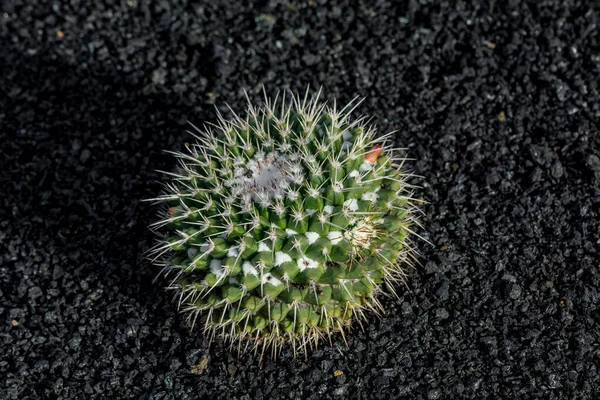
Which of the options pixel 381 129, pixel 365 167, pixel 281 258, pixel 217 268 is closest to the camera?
pixel 281 258

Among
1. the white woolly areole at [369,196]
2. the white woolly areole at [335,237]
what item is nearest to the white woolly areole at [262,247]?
the white woolly areole at [335,237]

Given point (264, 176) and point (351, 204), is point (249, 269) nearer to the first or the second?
point (264, 176)

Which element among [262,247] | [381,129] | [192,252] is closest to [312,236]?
[262,247]

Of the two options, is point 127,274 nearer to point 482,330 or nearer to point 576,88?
point 482,330

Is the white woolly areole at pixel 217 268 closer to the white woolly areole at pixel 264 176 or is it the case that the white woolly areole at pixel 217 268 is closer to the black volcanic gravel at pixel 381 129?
the white woolly areole at pixel 264 176

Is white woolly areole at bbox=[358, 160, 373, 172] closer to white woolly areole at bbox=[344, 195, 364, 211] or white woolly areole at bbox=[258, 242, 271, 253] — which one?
white woolly areole at bbox=[344, 195, 364, 211]

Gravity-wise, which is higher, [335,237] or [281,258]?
[335,237]

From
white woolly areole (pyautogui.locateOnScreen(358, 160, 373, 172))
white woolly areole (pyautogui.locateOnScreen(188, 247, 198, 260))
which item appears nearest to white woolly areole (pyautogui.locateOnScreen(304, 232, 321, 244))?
white woolly areole (pyautogui.locateOnScreen(358, 160, 373, 172))

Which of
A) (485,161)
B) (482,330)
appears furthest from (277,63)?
(482,330)
